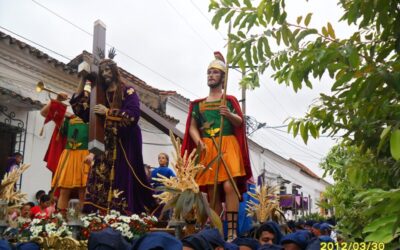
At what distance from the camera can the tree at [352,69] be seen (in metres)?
2.11

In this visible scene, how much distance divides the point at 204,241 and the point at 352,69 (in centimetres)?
153

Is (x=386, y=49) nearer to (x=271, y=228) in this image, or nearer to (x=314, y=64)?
(x=314, y=64)

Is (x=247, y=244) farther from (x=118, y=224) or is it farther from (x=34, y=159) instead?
(x=34, y=159)

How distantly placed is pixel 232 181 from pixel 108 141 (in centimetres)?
152

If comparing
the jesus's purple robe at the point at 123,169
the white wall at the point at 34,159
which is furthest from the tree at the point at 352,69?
the white wall at the point at 34,159

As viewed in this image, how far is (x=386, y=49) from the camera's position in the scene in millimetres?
2344

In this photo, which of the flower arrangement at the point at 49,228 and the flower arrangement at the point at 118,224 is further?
the flower arrangement at the point at 118,224

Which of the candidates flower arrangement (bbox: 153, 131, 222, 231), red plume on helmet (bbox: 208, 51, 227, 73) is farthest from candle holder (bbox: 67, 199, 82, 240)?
red plume on helmet (bbox: 208, 51, 227, 73)

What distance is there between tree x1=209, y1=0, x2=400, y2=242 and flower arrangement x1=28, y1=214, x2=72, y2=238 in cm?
199

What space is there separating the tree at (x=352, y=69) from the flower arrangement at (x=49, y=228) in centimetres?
199

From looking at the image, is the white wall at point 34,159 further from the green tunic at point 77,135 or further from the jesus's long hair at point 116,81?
the jesus's long hair at point 116,81

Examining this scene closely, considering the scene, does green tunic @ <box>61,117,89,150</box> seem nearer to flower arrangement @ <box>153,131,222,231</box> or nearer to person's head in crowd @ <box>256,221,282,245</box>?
flower arrangement @ <box>153,131,222,231</box>

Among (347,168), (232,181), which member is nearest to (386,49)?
(347,168)

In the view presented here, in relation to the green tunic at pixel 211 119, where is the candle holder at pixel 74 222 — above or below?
below
